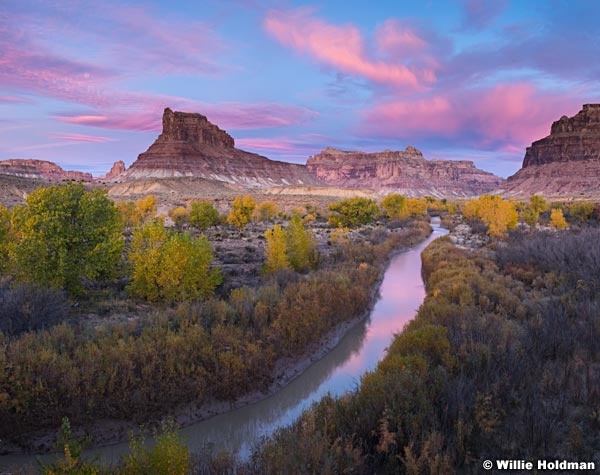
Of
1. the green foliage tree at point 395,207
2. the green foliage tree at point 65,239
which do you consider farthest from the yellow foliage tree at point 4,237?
the green foliage tree at point 395,207

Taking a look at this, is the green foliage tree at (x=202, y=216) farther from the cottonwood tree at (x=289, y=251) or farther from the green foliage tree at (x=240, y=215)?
the cottonwood tree at (x=289, y=251)

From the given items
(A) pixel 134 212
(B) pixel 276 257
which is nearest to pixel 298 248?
(B) pixel 276 257

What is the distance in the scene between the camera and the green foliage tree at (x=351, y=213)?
56.8 metres

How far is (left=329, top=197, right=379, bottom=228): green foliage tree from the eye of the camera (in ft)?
186

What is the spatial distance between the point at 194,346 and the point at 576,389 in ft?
30.4

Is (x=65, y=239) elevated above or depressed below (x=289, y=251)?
above

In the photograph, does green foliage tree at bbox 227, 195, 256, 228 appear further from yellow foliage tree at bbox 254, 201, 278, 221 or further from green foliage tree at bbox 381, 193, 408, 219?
green foliage tree at bbox 381, 193, 408, 219

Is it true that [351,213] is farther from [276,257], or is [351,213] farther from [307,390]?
[307,390]

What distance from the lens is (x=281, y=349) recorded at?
13578mm

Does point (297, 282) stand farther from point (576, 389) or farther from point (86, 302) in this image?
point (576, 389)

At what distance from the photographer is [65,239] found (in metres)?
15.8

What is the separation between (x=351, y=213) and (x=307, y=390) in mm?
45525

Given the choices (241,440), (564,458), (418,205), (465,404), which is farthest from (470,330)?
(418,205)

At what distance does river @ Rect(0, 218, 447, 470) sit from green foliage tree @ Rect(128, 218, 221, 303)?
570 centimetres
